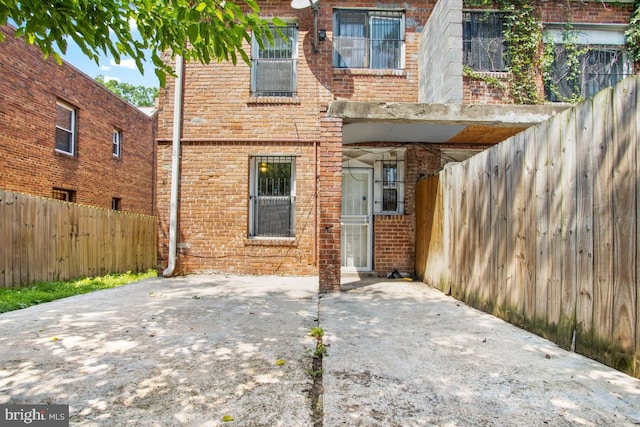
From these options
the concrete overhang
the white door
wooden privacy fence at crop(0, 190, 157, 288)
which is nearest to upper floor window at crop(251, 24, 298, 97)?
the white door

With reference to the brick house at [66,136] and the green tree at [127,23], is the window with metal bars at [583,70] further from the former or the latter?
the brick house at [66,136]

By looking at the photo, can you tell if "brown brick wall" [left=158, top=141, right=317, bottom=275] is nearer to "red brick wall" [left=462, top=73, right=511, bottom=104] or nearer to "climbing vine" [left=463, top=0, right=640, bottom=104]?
"red brick wall" [left=462, top=73, right=511, bottom=104]

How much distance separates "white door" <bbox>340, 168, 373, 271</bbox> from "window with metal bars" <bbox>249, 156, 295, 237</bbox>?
3.78 ft

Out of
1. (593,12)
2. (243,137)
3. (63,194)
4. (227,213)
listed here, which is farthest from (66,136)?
(593,12)

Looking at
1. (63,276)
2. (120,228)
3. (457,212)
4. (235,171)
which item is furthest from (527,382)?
(120,228)

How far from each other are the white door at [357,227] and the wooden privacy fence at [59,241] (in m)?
5.77

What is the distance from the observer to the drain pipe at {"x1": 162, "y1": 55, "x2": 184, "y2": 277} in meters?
7.05

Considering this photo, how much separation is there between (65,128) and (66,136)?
9.9 inches

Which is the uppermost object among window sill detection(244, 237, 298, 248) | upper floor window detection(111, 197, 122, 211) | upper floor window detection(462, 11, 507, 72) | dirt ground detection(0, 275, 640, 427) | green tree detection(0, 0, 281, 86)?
upper floor window detection(462, 11, 507, 72)

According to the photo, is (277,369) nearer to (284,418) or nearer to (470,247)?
(284,418)

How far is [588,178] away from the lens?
8.36 feet

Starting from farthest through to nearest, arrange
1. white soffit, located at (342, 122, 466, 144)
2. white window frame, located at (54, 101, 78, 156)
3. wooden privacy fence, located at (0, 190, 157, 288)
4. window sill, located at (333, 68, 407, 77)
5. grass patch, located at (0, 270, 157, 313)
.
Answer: white window frame, located at (54, 101, 78, 156), window sill, located at (333, 68, 407, 77), wooden privacy fence, located at (0, 190, 157, 288), white soffit, located at (342, 122, 466, 144), grass patch, located at (0, 270, 157, 313)

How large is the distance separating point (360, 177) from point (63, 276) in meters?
6.51

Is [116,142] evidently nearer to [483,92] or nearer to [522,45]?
[483,92]
